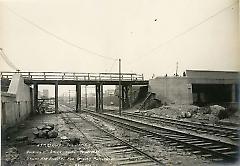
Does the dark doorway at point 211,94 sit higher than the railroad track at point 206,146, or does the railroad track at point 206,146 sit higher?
the dark doorway at point 211,94

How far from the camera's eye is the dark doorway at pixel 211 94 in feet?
95.4

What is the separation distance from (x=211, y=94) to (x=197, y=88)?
260 centimetres

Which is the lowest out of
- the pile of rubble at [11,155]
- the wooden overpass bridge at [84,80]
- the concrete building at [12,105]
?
the pile of rubble at [11,155]

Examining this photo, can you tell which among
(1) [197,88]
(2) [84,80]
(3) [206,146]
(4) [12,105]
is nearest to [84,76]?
(2) [84,80]

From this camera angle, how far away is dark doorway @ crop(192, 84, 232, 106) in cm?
2908

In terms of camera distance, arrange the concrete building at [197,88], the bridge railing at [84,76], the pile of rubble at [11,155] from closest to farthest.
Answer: the pile of rubble at [11,155] < the concrete building at [197,88] < the bridge railing at [84,76]

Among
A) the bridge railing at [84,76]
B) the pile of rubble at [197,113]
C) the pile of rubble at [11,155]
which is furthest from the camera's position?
the bridge railing at [84,76]

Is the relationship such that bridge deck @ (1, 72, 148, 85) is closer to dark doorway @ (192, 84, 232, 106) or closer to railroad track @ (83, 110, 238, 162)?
dark doorway @ (192, 84, 232, 106)

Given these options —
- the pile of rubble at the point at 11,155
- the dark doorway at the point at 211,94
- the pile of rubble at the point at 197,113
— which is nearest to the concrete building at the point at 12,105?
the pile of rubble at the point at 11,155

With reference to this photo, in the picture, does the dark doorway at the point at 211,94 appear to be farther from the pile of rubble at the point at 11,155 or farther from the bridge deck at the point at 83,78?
the pile of rubble at the point at 11,155

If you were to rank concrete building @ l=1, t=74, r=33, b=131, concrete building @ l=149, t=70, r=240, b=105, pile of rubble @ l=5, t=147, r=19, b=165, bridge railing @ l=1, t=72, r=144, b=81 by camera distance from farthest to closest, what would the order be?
bridge railing @ l=1, t=72, r=144, b=81 < concrete building @ l=149, t=70, r=240, b=105 < concrete building @ l=1, t=74, r=33, b=131 < pile of rubble @ l=5, t=147, r=19, b=165

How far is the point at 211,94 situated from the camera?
31328 millimetres

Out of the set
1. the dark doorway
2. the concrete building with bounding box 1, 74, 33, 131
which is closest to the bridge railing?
the dark doorway

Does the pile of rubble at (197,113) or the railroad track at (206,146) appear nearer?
the railroad track at (206,146)
